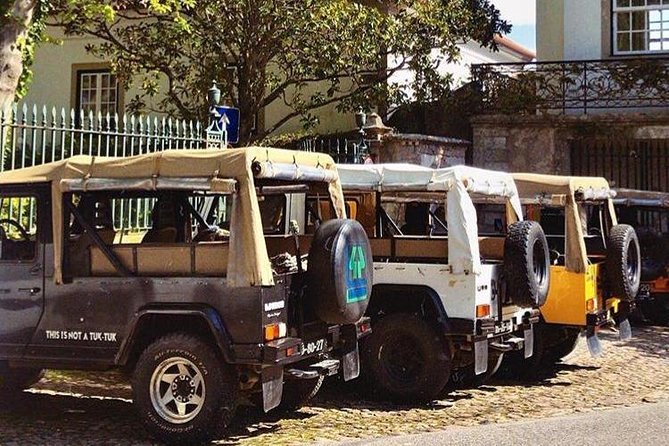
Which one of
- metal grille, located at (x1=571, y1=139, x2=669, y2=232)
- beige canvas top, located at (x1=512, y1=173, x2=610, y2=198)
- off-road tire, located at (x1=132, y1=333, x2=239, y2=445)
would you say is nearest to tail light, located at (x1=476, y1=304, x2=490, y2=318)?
beige canvas top, located at (x1=512, y1=173, x2=610, y2=198)

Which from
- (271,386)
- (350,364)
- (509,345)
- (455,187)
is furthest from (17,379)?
(509,345)

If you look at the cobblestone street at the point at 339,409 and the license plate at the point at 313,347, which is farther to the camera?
the cobblestone street at the point at 339,409

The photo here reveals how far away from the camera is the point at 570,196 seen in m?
9.27

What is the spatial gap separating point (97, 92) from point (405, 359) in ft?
51.6

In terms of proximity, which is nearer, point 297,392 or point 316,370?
point 316,370

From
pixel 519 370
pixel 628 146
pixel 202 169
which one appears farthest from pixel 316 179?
pixel 628 146

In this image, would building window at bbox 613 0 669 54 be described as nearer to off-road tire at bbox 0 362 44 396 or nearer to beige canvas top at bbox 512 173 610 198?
beige canvas top at bbox 512 173 610 198

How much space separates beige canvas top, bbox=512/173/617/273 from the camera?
9078mm

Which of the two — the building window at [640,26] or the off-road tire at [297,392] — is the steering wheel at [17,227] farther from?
the building window at [640,26]

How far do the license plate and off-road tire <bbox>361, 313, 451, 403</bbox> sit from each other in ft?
4.88

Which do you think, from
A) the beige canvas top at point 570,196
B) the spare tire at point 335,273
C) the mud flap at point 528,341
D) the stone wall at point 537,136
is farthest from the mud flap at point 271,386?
the stone wall at point 537,136

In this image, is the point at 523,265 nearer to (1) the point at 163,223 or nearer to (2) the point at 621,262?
(2) the point at 621,262

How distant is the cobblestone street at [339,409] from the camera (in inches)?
278

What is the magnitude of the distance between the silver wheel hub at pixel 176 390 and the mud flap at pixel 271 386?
486 mm
